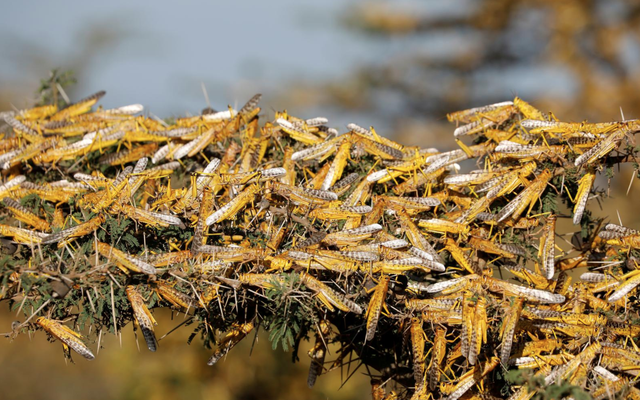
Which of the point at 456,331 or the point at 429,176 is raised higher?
the point at 429,176

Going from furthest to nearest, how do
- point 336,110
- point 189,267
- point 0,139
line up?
point 336,110
point 0,139
point 189,267

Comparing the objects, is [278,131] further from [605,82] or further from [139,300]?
[605,82]

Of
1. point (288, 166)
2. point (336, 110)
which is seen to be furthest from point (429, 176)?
point (336, 110)

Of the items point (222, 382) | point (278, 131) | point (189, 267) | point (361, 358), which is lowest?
point (222, 382)

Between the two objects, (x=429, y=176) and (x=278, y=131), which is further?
(x=278, y=131)
